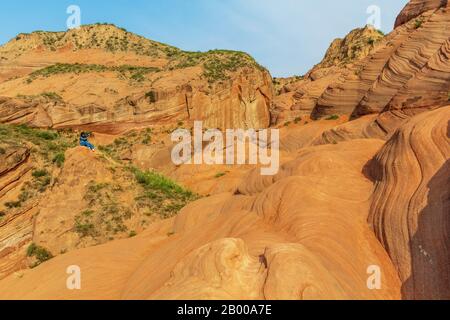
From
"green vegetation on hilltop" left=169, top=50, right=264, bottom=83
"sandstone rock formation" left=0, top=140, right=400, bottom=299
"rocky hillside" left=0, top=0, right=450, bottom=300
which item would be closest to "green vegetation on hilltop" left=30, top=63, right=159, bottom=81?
"green vegetation on hilltop" left=169, top=50, right=264, bottom=83

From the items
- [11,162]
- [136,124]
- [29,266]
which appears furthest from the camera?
[136,124]

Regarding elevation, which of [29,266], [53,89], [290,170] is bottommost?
[29,266]

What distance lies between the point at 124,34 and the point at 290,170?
71.6 m

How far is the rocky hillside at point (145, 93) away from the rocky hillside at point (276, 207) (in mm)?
4794

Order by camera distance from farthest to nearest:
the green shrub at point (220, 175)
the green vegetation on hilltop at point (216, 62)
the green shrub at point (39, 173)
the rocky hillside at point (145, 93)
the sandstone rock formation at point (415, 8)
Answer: the green vegetation on hilltop at point (216, 62)
the rocky hillside at point (145, 93)
the sandstone rock formation at point (415, 8)
the green shrub at point (220, 175)
the green shrub at point (39, 173)

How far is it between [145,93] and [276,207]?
42.7 metres

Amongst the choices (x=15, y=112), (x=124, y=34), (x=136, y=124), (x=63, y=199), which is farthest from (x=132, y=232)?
(x=124, y=34)

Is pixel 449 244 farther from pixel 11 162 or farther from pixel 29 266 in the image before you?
pixel 11 162

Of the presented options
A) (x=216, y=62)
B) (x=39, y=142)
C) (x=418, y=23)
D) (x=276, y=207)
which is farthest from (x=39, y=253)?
(x=216, y=62)

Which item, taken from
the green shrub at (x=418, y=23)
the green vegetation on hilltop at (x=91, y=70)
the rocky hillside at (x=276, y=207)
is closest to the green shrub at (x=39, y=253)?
the rocky hillside at (x=276, y=207)

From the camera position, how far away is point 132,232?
58.5 feet

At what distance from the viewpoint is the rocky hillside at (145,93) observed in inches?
1945

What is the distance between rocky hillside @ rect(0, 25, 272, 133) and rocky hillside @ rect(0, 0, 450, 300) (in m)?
4.79

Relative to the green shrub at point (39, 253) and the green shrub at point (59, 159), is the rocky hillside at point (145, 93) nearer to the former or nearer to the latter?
the green shrub at point (59, 159)
